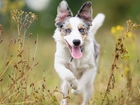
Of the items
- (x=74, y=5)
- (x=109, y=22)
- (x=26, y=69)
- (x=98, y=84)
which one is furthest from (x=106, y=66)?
(x=74, y=5)

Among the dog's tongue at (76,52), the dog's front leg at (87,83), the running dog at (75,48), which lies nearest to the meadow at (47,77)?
the dog's front leg at (87,83)

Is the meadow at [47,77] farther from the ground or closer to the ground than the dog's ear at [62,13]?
closer to the ground

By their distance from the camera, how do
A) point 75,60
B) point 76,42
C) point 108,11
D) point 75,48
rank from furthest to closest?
point 108,11, point 75,60, point 75,48, point 76,42

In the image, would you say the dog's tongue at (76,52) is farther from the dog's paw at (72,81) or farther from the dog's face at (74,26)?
the dog's paw at (72,81)

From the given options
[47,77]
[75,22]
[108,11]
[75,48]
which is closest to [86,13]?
[75,22]

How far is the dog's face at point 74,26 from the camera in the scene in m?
5.74

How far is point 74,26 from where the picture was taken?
5891 millimetres

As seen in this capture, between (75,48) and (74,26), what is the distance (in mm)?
291

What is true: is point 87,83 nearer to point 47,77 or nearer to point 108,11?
point 47,77

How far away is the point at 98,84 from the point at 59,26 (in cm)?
172

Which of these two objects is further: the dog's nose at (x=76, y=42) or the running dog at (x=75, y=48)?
the running dog at (x=75, y=48)

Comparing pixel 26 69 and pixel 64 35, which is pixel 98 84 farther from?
pixel 26 69

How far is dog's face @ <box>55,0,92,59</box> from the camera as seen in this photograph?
5742 mm

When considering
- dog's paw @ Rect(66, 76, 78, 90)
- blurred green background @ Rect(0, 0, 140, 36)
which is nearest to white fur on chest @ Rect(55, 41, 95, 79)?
dog's paw @ Rect(66, 76, 78, 90)
